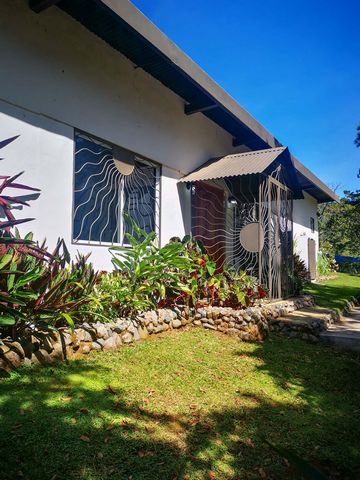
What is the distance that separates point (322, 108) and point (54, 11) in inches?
504

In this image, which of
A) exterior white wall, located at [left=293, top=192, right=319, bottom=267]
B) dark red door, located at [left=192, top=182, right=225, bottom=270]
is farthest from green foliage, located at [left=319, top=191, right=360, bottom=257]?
dark red door, located at [left=192, top=182, right=225, bottom=270]

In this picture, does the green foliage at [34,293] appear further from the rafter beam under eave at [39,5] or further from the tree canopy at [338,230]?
the tree canopy at [338,230]

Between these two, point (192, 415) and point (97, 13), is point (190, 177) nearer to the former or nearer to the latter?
point (97, 13)

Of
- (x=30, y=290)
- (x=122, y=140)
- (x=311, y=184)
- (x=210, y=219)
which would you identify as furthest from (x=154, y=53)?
(x=311, y=184)

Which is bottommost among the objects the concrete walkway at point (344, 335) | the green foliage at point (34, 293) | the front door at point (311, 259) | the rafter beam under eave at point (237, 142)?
the concrete walkway at point (344, 335)

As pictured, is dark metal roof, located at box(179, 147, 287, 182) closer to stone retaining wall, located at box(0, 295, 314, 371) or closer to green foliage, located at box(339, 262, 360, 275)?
stone retaining wall, located at box(0, 295, 314, 371)

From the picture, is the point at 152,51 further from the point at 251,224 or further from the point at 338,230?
the point at 338,230

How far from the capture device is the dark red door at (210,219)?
289 inches

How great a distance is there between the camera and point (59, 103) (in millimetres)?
4594

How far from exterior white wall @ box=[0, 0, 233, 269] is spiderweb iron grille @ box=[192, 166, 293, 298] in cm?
204

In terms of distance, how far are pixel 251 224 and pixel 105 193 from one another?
2864 millimetres

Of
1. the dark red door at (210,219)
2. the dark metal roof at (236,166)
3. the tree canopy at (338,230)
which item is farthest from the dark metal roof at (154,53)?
the tree canopy at (338,230)

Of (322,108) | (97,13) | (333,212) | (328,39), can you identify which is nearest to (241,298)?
(97,13)

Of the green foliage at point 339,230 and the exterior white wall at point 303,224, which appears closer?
the exterior white wall at point 303,224
